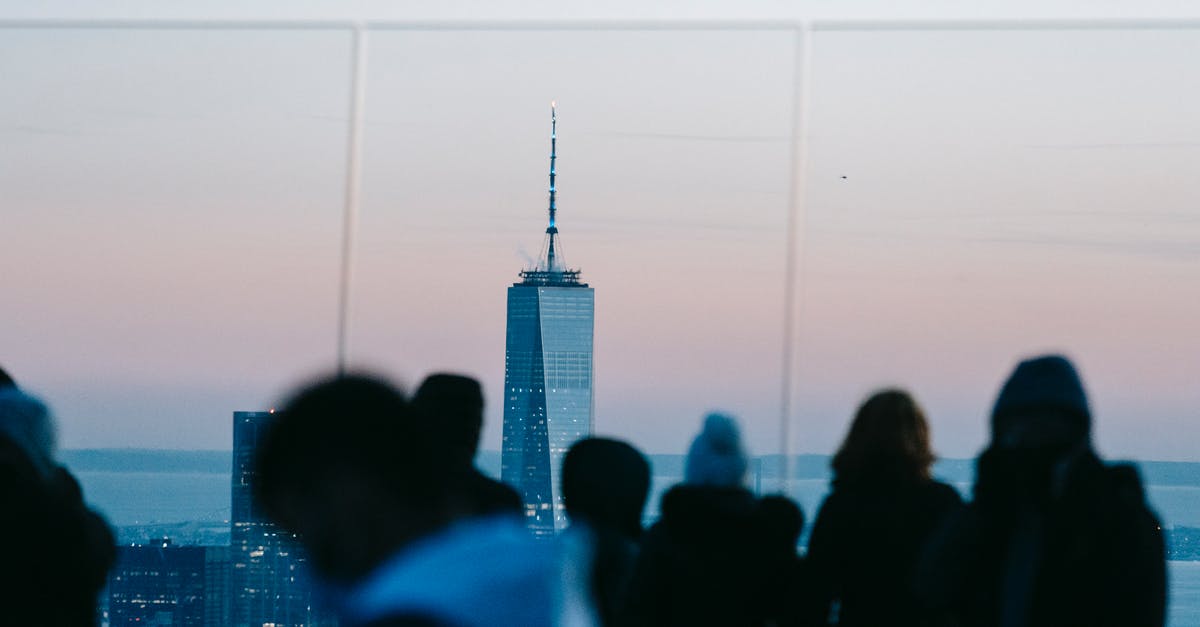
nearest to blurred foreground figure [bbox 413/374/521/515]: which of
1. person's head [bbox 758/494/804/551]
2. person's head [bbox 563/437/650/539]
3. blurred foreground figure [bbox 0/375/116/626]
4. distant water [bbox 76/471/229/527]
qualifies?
person's head [bbox 563/437/650/539]

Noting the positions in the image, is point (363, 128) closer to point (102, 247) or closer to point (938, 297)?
point (102, 247)

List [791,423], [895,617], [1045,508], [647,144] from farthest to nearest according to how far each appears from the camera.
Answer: [647,144] → [791,423] → [895,617] → [1045,508]

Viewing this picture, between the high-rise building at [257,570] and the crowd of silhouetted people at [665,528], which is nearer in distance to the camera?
the crowd of silhouetted people at [665,528]

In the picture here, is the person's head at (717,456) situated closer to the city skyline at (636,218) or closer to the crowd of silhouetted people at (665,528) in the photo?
the crowd of silhouetted people at (665,528)

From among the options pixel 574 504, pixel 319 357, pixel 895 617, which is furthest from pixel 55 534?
pixel 319 357

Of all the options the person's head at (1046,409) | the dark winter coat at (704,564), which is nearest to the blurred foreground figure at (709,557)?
the dark winter coat at (704,564)

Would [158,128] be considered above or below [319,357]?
above

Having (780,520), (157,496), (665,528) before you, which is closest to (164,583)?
(157,496)

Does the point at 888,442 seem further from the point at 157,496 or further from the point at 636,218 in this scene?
the point at 157,496
